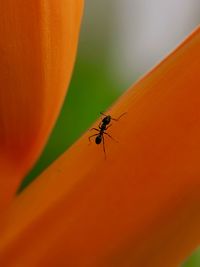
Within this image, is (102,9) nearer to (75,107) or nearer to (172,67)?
(75,107)

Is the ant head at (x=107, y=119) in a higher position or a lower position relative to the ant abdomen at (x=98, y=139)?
higher

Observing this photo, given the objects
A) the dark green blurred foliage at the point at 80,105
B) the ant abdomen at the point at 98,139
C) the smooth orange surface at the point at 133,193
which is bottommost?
the smooth orange surface at the point at 133,193

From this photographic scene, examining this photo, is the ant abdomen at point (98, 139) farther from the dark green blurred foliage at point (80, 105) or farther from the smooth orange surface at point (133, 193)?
the dark green blurred foliage at point (80, 105)

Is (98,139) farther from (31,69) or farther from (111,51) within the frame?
(111,51)

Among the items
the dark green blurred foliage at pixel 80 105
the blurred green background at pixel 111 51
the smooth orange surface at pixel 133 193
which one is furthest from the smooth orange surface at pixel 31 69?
the dark green blurred foliage at pixel 80 105

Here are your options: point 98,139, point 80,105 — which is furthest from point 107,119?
point 80,105

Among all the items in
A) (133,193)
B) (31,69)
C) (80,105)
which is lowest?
(133,193)

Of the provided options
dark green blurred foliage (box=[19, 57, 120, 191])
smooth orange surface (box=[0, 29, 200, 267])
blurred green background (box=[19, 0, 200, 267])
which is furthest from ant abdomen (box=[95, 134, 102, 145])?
dark green blurred foliage (box=[19, 57, 120, 191])
